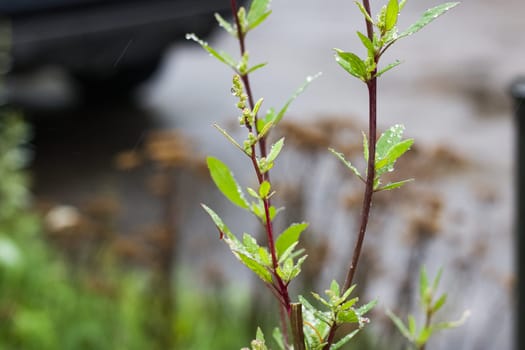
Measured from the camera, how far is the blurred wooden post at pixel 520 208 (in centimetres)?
144

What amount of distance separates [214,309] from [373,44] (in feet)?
7.75

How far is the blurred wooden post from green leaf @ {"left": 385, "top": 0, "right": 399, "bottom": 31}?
3.68ft

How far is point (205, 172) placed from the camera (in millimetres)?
2334

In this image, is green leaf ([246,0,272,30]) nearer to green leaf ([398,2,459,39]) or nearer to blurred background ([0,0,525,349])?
green leaf ([398,2,459,39])

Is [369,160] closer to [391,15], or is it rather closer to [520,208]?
[391,15]

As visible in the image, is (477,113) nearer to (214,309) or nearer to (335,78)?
(335,78)

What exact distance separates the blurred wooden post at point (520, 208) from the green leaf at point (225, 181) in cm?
113

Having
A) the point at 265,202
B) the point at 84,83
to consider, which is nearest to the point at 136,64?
the point at 84,83

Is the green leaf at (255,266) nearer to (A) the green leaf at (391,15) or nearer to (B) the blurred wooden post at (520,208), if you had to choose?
(A) the green leaf at (391,15)

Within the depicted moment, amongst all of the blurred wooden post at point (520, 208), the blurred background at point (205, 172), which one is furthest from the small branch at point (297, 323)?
the blurred wooden post at point (520, 208)

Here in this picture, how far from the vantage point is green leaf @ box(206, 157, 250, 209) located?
380mm

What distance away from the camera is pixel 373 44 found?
1.15 ft

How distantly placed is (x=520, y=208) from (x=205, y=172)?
107cm

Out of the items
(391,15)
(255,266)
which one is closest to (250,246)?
(255,266)
